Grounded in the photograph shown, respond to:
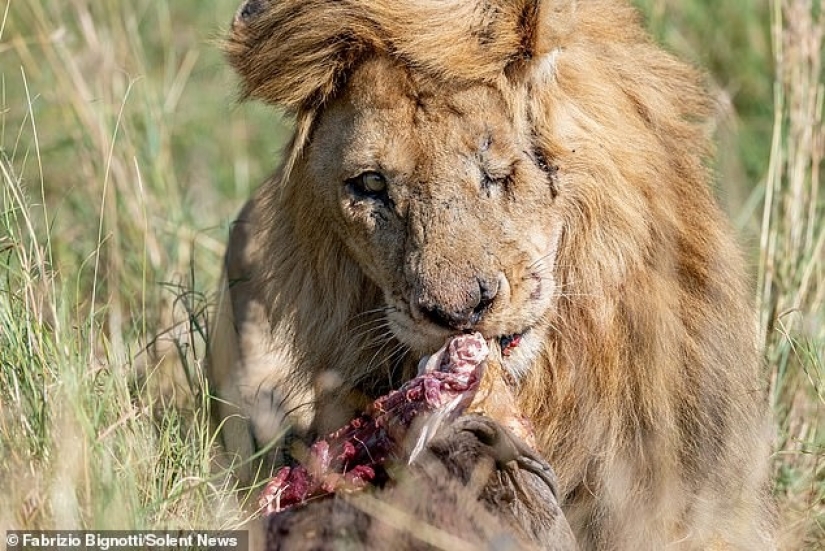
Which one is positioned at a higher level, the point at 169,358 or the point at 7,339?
the point at 7,339

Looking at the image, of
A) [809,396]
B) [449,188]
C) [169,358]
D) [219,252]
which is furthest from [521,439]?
[219,252]

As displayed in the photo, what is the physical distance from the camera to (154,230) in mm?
5586

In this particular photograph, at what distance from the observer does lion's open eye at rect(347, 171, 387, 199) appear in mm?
3475

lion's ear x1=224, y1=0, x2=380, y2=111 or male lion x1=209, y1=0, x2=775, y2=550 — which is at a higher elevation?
lion's ear x1=224, y1=0, x2=380, y2=111

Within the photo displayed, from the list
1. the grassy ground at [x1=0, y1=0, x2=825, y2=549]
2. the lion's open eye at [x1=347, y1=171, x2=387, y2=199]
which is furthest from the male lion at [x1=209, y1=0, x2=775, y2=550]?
the grassy ground at [x1=0, y1=0, x2=825, y2=549]

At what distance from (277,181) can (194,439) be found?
85 cm

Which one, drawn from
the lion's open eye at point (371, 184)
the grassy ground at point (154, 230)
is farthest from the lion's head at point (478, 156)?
the grassy ground at point (154, 230)

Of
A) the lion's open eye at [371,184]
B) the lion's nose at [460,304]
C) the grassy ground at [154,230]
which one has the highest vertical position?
the lion's open eye at [371,184]

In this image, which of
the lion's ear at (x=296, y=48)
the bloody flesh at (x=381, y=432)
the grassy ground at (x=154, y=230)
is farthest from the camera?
the lion's ear at (x=296, y=48)

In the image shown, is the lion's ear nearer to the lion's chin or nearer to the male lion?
the male lion

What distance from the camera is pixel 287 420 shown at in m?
4.31

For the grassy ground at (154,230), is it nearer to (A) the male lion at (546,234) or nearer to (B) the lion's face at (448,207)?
(A) the male lion at (546,234)

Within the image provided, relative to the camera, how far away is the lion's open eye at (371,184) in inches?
137

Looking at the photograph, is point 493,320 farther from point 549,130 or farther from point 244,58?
point 244,58
